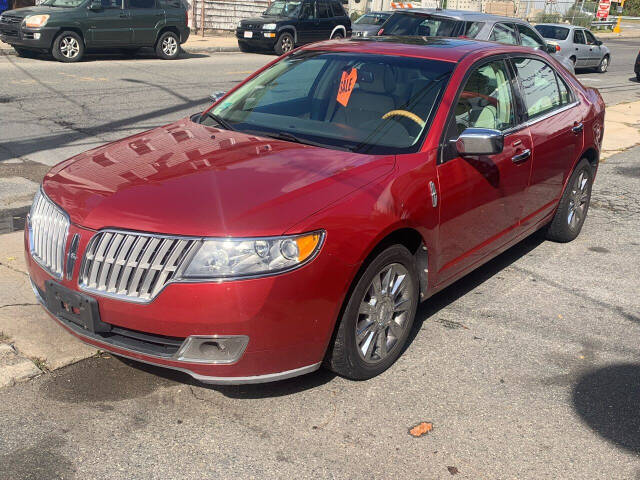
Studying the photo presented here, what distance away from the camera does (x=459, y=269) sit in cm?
479

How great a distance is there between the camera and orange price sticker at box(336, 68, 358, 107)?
4.79 m

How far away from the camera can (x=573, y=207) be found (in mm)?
6516

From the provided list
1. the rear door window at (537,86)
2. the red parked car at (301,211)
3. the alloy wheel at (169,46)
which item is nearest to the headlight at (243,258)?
the red parked car at (301,211)

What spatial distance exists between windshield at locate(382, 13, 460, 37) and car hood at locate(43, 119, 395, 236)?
922cm

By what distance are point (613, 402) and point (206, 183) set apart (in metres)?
2.41

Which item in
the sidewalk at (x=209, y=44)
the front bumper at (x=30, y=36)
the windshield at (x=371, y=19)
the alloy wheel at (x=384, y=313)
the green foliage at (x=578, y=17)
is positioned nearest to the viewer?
the alloy wheel at (x=384, y=313)

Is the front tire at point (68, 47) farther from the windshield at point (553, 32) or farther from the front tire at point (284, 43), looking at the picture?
the windshield at point (553, 32)

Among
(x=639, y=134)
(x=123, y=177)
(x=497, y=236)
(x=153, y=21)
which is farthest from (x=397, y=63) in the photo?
(x=153, y=21)

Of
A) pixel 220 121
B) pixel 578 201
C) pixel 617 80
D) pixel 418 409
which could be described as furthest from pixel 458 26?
pixel 617 80

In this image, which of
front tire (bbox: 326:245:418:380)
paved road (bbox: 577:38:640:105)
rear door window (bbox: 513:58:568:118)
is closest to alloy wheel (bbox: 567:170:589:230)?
rear door window (bbox: 513:58:568:118)

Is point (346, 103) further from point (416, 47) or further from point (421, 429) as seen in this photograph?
point (421, 429)

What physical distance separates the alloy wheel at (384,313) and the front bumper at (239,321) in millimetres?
325

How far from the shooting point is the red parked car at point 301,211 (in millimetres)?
3365

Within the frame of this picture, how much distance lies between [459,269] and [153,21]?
50.2ft
